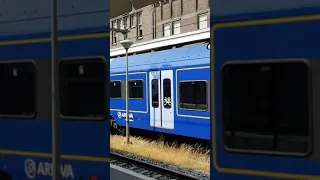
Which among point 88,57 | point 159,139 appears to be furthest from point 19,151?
point 159,139

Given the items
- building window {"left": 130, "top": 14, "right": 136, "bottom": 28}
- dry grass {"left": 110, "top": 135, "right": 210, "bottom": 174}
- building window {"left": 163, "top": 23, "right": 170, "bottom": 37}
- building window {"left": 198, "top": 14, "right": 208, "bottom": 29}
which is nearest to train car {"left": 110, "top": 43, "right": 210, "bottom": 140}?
dry grass {"left": 110, "top": 135, "right": 210, "bottom": 174}

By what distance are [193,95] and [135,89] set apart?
3393mm

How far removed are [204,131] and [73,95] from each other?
22.3ft

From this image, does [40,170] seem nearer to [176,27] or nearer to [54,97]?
[54,97]

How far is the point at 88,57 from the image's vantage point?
11.8 ft

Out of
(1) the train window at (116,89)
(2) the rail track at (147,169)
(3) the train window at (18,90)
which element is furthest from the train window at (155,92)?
(3) the train window at (18,90)

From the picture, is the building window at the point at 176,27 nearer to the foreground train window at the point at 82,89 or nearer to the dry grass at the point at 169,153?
the dry grass at the point at 169,153

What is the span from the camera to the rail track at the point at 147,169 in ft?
25.0

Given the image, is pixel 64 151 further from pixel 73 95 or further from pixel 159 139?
pixel 159 139

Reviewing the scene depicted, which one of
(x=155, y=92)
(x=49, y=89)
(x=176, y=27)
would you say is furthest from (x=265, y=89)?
(x=176, y=27)

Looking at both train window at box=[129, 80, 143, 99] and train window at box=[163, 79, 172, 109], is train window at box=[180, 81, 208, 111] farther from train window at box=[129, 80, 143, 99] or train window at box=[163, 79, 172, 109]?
train window at box=[129, 80, 143, 99]

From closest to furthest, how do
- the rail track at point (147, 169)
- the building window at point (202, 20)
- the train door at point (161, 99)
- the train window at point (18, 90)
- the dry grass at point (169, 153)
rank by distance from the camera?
the train window at point (18, 90) < the rail track at point (147, 169) < the dry grass at point (169, 153) < the train door at point (161, 99) < the building window at point (202, 20)

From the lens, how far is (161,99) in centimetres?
1196

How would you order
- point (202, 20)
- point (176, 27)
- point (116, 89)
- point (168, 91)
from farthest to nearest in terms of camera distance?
1. point (176, 27)
2. point (202, 20)
3. point (116, 89)
4. point (168, 91)
